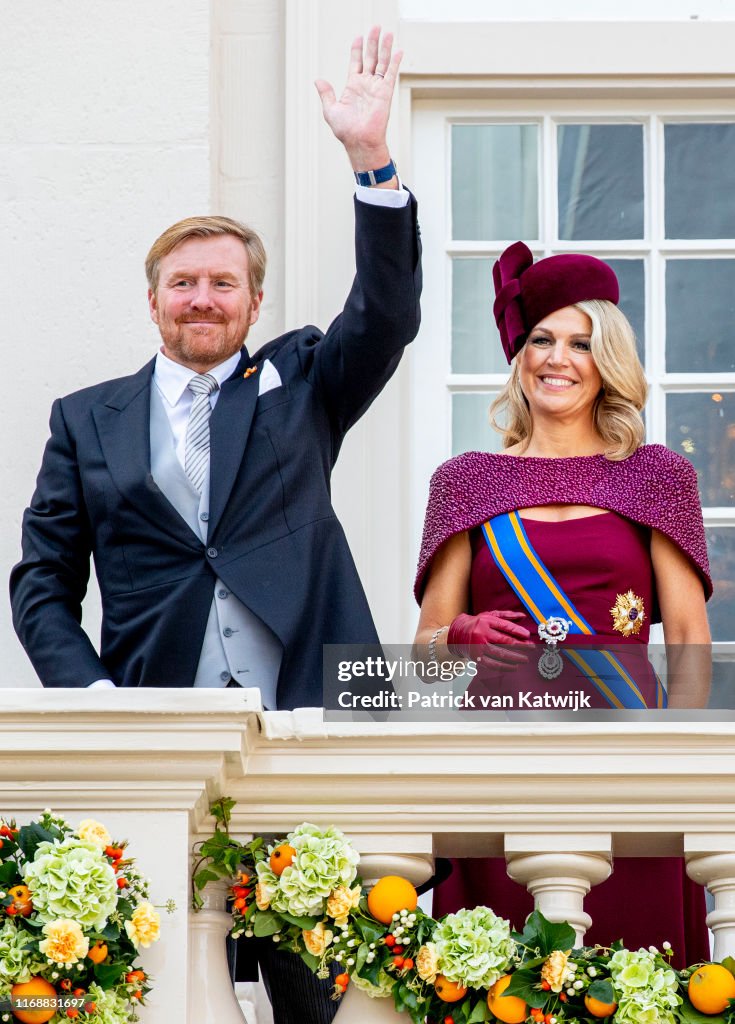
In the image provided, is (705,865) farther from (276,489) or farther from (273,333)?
(273,333)

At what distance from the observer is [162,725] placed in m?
2.48

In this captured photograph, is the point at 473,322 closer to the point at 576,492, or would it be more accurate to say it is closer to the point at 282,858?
the point at 576,492

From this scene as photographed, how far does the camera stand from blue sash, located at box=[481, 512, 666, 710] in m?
3.23

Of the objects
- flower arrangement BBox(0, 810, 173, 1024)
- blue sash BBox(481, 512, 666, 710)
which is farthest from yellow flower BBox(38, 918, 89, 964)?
blue sash BBox(481, 512, 666, 710)

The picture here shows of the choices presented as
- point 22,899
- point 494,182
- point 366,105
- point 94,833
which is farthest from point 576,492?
point 494,182

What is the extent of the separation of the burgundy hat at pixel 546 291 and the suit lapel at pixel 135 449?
0.65 meters

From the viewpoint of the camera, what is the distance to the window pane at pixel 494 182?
4.83 meters

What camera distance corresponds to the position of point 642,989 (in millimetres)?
2428

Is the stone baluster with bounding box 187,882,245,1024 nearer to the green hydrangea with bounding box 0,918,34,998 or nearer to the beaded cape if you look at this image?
the green hydrangea with bounding box 0,918,34,998

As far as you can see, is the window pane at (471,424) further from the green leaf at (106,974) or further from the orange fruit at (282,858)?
the green leaf at (106,974)

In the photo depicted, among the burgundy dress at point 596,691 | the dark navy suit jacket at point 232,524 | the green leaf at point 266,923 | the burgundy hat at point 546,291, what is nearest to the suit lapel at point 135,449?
the dark navy suit jacket at point 232,524

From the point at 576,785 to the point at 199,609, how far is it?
901 millimetres

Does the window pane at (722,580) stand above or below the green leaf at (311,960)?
above

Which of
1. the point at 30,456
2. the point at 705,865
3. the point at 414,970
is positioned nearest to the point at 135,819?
the point at 414,970
